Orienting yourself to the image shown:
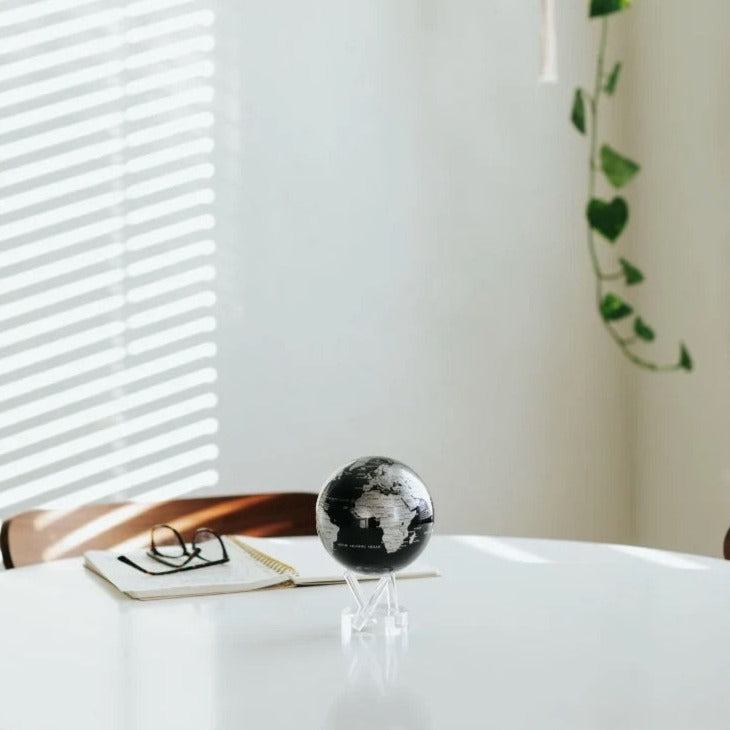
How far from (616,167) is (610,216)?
0.13 m

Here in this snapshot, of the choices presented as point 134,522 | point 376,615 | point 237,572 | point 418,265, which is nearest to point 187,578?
point 237,572

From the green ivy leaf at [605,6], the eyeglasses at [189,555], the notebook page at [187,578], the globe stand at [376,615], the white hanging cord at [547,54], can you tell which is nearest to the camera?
the globe stand at [376,615]

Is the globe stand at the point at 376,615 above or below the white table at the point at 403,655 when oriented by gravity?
above

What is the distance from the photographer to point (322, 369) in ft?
10.6

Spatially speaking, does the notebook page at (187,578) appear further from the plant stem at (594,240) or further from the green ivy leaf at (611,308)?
the plant stem at (594,240)

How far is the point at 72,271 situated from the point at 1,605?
1500mm

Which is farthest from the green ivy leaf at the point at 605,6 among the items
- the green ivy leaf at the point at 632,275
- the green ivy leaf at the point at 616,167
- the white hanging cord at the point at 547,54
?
the green ivy leaf at the point at 632,275

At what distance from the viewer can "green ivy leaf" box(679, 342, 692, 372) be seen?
10.1ft

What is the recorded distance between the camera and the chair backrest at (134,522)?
7.32ft

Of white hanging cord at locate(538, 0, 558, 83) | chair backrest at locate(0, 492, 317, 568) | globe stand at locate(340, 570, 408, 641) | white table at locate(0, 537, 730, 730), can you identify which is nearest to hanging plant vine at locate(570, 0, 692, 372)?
white hanging cord at locate(538, 0, 558, 83)

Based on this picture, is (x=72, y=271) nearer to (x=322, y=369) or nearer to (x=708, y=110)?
(x=322, y=369)

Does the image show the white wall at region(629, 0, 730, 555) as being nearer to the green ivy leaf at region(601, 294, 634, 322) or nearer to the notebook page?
the green ivy leaf at region(601, 294, 634, 322)

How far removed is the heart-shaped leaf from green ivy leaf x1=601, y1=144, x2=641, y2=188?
0.08m

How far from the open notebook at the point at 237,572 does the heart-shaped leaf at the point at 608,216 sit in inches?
59.6
